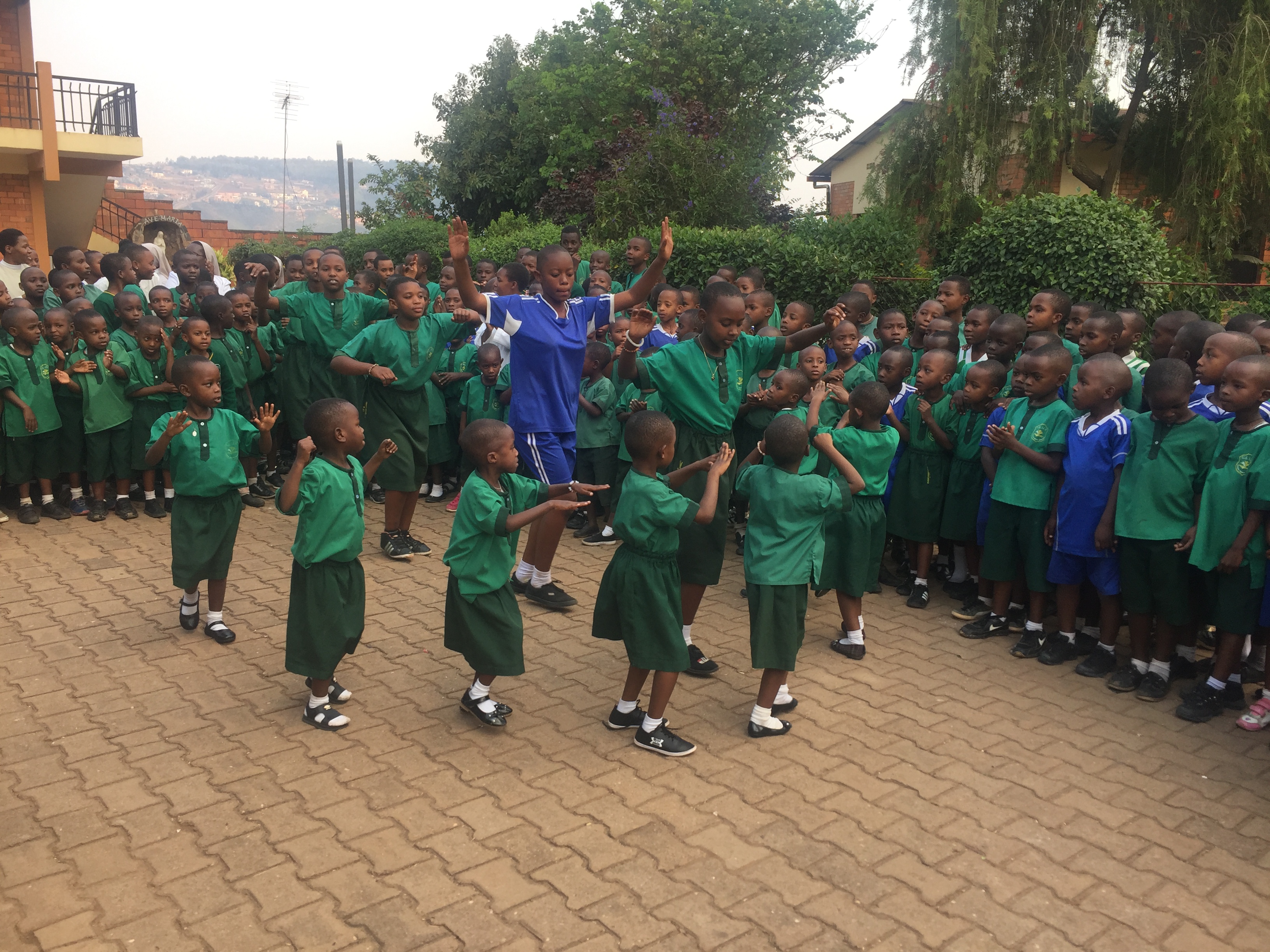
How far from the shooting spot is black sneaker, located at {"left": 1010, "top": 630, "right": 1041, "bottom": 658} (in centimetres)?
536

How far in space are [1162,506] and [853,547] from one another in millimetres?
1508

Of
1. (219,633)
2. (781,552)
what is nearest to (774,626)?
(781,552)

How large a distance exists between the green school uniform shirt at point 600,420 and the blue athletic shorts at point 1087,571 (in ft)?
10.7

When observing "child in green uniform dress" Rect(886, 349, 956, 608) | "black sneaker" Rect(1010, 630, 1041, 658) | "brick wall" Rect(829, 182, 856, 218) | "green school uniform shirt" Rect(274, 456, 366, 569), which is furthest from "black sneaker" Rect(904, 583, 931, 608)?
"brick wall" Rect(829, 182, 856, 218)

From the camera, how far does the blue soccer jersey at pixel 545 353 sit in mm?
5422

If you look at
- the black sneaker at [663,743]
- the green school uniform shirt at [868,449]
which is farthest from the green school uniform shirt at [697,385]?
the black sneaker at [663,743]

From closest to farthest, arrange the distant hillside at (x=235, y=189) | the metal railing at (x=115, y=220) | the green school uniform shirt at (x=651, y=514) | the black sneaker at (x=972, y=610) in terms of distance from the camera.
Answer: the green school uniform shirt at (x=651, y=514)
the black sneaker at (x=972, y=610)
the metal railing at (x=115, y=220)
the distant hillside at (x=235, y=189)

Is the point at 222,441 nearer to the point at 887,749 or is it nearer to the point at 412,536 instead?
the point at 412,536

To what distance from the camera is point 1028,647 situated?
17.6ft

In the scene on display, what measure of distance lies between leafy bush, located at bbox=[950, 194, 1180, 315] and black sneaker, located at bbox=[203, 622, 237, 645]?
615cm

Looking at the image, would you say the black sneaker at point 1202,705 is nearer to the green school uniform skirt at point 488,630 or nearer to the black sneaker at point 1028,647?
the black sneaker at point 1028,647

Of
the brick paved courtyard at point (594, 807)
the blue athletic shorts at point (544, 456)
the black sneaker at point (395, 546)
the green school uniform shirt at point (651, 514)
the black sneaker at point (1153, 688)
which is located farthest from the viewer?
the black sneaker at point (395, 546)

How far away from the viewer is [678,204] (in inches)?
587

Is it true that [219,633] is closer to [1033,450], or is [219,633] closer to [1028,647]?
[1028,647]
